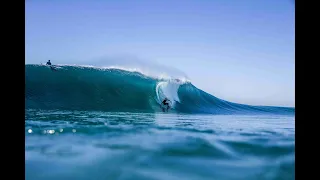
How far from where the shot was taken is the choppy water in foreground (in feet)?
9.02

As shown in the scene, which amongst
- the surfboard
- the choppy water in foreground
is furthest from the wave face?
the choppy water in foreground

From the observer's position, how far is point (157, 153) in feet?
10.5

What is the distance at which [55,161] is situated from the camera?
280cm

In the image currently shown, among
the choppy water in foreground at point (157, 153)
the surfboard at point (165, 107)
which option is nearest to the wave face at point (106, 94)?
the surfboard at point (165, 107)

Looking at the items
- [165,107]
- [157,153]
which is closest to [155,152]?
[157,153]

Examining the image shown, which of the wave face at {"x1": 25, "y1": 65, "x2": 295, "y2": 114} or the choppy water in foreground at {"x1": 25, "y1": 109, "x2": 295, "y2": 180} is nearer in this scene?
the choppy water in foreground at {"x1": 25, "y1": 109, "x2": 295, "y2": 180}

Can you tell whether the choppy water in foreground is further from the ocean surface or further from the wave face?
the wave face

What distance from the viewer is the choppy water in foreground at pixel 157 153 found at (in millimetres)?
2748

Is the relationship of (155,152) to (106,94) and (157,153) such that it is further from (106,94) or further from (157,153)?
(106,94)

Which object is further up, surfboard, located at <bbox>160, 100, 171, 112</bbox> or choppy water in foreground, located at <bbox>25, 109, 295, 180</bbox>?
surfboard, located at <bbox>160, 100, 171, 112</bbox>

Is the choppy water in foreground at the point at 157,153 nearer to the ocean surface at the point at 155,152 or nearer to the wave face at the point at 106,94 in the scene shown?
the ocean surface at the point at 155,152
